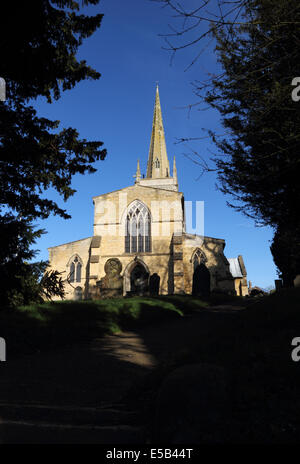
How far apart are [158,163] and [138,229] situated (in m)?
23.8

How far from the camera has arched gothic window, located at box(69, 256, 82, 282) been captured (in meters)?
29.5

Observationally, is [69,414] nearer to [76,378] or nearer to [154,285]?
[76,378]

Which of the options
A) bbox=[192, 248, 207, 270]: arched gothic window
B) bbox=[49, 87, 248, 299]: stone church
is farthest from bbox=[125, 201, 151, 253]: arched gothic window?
bbox=[192, 248, 207, 270]: arched gothic window

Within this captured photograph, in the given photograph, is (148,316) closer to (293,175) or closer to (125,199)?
(293,175)

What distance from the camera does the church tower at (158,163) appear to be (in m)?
49.3

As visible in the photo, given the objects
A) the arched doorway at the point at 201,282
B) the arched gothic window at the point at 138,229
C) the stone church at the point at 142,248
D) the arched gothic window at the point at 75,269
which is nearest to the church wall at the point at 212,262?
the stone church at the point at 142,248

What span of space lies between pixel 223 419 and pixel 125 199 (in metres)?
29.5

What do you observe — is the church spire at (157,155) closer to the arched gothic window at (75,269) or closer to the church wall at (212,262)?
the church wall at (212,262)

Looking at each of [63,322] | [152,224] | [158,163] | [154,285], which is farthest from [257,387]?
[158,163]

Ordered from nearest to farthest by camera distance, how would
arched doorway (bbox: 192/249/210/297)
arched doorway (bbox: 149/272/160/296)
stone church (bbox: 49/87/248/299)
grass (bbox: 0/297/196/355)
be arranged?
grass (bbox: 0/297/196/355)
arched doorway (bbox: 192/249/210/297)
arched doorway (bbox: 149/272/160/296)
stone church (bbox: 49/87/248/299)

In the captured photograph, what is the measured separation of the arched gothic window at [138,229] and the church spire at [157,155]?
20048mm

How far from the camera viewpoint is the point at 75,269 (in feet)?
98.1

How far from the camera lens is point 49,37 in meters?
7.52

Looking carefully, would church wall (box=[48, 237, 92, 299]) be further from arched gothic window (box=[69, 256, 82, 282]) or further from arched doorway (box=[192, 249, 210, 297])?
arched doorway (box=[192, 249, 210, 297])
